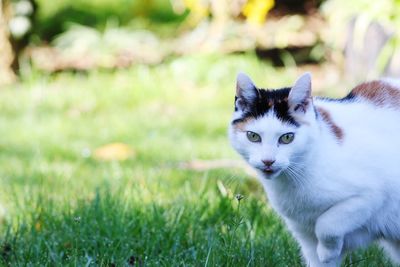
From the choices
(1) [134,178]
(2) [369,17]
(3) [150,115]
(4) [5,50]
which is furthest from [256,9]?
(1) [134,178]

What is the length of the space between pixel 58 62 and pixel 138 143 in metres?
2.63

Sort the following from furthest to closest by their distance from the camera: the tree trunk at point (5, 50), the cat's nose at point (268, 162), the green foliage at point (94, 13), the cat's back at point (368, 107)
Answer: the green foliage at point (94, 13)
the tree trunk at point (5, 50)
the cat's back at point (368, 107)
the cat's nose at point (268, 162)

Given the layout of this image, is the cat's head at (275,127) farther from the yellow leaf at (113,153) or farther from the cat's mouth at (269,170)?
the yellow leaf at (113,153)

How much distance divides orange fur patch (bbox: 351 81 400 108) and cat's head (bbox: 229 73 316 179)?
31 cm

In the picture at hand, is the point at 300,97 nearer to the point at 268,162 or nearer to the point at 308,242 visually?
the point at 268,162

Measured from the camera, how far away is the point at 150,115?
5.14 metres

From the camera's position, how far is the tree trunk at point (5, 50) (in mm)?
5660

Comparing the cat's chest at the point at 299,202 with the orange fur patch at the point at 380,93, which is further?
the orange fur patch at the point at 380,93

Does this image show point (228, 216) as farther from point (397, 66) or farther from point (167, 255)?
point (397, 66)

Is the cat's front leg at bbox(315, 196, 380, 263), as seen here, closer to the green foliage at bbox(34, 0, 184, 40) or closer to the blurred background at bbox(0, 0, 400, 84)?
the blurred background at bbox(0, 0, 400, 84)

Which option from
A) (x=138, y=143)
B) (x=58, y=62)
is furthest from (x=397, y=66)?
(x=58, y=62)

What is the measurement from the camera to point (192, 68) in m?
5.77

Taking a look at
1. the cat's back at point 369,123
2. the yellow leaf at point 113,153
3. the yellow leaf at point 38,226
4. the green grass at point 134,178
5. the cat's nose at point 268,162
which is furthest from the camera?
the yellow leaf at point 113,153

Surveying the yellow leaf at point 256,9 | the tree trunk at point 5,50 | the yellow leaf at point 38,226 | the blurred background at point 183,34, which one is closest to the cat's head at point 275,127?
the yellow leaf at point 38,226
